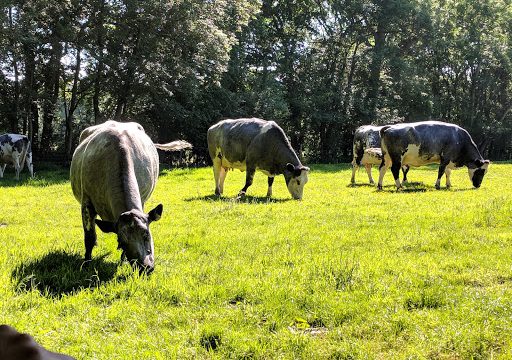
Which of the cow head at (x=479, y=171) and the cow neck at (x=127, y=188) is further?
the cow head at (x=479, y=171)

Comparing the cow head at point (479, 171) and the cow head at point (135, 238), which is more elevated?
the cow head at point (479, 171)

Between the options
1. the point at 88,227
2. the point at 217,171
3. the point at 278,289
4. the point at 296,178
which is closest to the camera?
the point at 278,289

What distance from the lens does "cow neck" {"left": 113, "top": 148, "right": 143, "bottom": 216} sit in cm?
596

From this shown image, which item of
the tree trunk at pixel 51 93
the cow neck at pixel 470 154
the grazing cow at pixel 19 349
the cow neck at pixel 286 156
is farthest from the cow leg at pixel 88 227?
the tree trunk at pixel 51 93

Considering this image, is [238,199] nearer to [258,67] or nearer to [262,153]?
[262,153]

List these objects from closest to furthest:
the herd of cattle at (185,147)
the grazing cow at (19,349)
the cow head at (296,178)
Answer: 1. the grazing cow at (19,349)
2. the herd of cattle at (185,147)
3. the cow head at (296,178)

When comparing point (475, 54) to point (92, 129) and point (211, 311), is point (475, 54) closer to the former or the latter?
point (92, 129)

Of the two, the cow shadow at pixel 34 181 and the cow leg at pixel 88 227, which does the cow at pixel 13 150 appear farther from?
the cow leg at pixel 88 227

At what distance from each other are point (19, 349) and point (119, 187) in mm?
5471

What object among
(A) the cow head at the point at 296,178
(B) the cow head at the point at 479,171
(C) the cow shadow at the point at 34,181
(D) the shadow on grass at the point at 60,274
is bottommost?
(D) the shadow on grass at the point at 60,274

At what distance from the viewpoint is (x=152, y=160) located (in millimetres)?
7770

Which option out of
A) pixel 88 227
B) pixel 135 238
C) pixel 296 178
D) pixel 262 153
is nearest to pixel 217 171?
pixel 262 153

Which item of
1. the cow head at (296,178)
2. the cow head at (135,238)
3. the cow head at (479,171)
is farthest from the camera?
the cow head at (479,171)

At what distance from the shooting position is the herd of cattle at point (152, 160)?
568 cm
